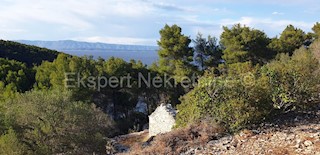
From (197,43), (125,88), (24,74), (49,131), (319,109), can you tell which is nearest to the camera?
(319,109)

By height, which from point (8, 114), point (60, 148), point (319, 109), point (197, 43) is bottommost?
point (60, 148)

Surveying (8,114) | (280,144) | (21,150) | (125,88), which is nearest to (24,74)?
(125,88)

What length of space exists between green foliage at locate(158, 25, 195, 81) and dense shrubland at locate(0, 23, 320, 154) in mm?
82

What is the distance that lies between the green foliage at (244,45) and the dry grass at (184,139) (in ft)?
67.0

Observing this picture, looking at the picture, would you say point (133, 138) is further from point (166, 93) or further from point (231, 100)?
point (231, 100)

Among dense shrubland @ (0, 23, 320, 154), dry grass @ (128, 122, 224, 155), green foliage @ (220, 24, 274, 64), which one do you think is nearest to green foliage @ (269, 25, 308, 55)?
dense shrubland @ (0, 23, 320, 154)

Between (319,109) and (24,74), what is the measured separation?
20.4 m

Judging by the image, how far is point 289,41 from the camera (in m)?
30.2

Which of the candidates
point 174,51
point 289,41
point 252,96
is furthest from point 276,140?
point 289,41

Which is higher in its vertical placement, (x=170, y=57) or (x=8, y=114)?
(x=170, y=57)

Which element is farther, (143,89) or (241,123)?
(143,89)

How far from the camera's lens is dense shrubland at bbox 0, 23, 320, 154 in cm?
979

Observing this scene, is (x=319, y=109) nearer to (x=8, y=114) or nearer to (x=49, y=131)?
(x=49, y=131)

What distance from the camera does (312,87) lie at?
10.1 metres
